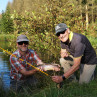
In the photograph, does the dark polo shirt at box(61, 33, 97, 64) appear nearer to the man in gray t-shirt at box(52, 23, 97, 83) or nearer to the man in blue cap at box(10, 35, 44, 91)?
the man in gray t-shirt at box(52, 23, 97, 83)

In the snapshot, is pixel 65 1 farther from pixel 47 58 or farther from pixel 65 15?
pixel 47 58

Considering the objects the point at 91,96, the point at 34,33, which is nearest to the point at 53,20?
the point at 34,33

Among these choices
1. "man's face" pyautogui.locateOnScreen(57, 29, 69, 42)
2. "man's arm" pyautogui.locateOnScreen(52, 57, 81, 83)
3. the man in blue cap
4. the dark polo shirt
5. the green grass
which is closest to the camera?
the green grass

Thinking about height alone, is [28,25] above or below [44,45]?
above

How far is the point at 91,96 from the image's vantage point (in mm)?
3402

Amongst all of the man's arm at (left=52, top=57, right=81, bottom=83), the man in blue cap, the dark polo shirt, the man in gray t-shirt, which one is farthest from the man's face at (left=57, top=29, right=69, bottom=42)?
the man in blue cap

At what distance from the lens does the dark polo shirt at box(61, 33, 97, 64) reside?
156 inches

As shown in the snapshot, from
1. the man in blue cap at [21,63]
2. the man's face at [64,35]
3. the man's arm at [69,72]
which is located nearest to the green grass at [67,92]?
the man's arm at [69,72]

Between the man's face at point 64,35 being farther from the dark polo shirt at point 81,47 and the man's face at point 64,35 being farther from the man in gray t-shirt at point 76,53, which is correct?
the dark polo shirt at point 81,47

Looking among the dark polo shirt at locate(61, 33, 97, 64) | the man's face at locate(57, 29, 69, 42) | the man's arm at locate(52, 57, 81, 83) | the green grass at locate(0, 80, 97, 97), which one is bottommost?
the green grass at locate(0, 80, 97, 97)

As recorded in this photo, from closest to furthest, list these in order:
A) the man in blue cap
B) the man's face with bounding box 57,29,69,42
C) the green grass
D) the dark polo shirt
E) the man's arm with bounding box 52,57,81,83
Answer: the green grass < the man's arm with bounding box 52,57,81,83 < the dark polo shirt < the man's face with bounding box 57,29,69,42 < the man in blue cap

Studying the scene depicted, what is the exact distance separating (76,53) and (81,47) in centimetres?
18

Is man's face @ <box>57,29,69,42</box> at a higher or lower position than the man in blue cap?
higher

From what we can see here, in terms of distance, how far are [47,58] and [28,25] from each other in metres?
1.56
